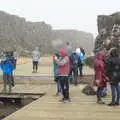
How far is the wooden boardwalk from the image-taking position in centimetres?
1463

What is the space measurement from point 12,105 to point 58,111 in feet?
18.3

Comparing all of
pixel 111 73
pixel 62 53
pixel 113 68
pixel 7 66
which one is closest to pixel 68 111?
pixel 111 73

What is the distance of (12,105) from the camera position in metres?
21.0

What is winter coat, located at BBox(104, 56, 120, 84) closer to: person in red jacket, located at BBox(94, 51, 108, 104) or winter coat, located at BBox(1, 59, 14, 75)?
person in red jacket, located at BBox(94, 51, 108, 104)

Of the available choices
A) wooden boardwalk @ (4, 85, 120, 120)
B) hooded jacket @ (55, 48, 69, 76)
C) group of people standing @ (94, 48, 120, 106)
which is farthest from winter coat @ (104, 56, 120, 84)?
hooded jacket @ (55, 48, 69, 76)

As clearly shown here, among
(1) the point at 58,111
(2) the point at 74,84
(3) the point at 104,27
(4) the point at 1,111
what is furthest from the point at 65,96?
(3) the point at 104,27

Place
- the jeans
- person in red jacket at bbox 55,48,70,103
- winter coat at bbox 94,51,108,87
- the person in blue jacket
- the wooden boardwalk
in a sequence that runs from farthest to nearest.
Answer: the person in blue jacket, person in red jacket at bbox 55,48,70,103, winter coat at bbox 94,51,108,87, the jeans, the wooden boardwalk

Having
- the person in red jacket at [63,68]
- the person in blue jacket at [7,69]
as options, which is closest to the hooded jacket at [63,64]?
the person in red jacket at [63,68]

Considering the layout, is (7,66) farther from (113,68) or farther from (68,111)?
(68,111)

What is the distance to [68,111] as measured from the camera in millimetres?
15656

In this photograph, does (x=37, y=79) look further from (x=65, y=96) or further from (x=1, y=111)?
(x=65, y=96)

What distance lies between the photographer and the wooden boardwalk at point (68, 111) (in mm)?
14633

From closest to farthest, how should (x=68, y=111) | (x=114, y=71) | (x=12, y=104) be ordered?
(x=68, y=111), (x=114, y=71), (x=12, y=104)

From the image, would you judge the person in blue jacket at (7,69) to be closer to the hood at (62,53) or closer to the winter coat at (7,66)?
the winter coat at (7,66)
